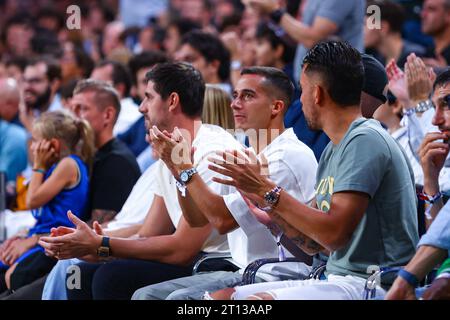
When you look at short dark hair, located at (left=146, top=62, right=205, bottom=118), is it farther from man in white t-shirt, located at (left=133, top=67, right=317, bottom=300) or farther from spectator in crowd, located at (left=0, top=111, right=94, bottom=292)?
spectator in crowd, located at (left=0, top=111, right=94, bottom=292)

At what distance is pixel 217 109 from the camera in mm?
4750

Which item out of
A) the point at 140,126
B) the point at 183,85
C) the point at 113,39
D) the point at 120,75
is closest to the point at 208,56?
the point at 140,126

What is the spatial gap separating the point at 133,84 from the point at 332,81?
4023 mm

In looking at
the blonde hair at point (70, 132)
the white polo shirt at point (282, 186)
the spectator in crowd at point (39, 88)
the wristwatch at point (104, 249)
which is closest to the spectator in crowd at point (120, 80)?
the spectator in crowd at point (39, 88)

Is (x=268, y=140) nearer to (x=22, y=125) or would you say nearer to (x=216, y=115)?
(x=216, y=115)

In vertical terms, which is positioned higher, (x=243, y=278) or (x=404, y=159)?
(x=404, y=159)

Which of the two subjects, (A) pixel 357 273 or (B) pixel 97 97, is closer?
(A) pixel 357 273

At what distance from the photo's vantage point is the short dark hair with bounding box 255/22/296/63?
6176mm

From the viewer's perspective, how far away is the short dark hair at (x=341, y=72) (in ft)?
10.6

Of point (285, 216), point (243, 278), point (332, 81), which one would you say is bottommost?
point (243, 278)

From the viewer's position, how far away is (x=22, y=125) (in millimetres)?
7164

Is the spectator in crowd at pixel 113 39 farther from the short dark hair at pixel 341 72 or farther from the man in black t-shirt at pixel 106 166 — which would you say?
the short dark hair at pixel 341 72
